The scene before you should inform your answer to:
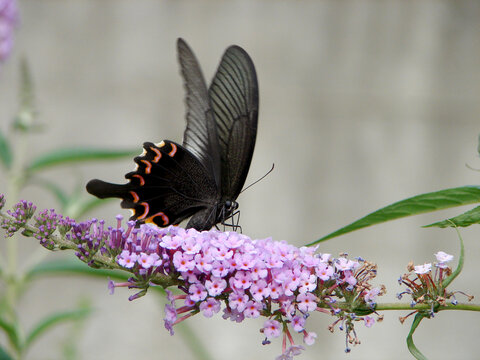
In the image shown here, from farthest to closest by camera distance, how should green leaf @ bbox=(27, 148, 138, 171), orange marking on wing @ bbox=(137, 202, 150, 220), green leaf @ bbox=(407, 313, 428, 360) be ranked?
green leaf @ bbox=(27, 148, 138, 171), orange marking on wing @ bbox=(137, 202, 150, 220), green leaf @ bbox=(407, 313, 428, 360)

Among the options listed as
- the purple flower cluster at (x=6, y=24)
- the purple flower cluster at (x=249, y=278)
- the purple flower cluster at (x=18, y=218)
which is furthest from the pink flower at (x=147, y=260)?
the purple flower cluster at (x=6, y=24)

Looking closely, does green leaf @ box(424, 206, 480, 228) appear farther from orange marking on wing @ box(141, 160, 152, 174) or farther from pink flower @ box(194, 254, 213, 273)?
orange marking on wing @ box(141, 160, 152, 174)

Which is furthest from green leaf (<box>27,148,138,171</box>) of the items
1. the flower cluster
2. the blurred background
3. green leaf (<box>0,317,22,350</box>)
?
the blurred background

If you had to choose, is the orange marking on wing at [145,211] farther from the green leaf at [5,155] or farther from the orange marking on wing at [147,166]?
the green leaf at [5,155]

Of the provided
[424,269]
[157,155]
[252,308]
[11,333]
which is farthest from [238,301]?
[11,333]

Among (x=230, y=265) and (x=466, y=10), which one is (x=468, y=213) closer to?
(x=230, y=265)

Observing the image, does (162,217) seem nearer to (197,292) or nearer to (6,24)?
(197,292)
